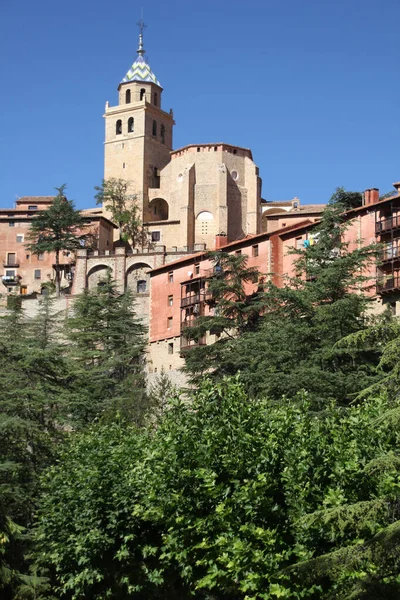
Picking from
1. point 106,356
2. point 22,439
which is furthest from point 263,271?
point 22,439

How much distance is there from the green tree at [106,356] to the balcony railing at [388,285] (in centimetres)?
1317

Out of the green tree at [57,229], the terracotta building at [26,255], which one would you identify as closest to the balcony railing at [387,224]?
the terracotta building at [26,255]

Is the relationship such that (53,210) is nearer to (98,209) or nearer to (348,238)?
(98,209)

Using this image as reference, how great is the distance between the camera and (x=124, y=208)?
95.7m

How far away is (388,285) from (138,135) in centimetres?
5658

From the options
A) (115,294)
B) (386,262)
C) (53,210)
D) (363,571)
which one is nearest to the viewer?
(363,571)

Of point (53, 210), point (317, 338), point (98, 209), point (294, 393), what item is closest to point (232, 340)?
point (317, 338)

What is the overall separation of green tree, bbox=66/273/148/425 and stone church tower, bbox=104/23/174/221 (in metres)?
21.8

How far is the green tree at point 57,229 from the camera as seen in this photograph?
86812mm

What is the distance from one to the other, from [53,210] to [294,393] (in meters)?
51.5

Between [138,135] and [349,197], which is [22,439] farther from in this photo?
[138,135]

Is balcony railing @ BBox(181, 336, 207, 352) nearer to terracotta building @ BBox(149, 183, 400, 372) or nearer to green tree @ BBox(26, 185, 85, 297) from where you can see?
terracotta building @ BBox(149, 183, 400, 372)

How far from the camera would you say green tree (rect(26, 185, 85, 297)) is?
86.8m

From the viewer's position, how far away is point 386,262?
166 ft
